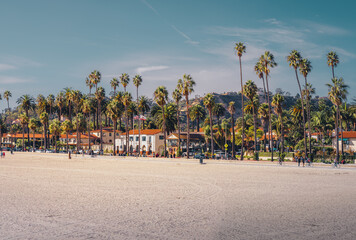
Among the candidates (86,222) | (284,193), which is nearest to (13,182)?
(86,222)

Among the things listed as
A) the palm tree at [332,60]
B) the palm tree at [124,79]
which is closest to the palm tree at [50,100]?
the palm tree at [124,79]

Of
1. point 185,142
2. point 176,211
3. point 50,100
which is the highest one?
point 50,100

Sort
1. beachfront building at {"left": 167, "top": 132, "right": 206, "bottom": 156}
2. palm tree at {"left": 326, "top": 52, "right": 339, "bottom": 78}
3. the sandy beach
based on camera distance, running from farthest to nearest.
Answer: beachfront building at {"left": 167, "top": 132, "right": 206, "bottom": 156} < palm tree at {"left": 326, "top": 52, "right": 339, "bottom": 78} < the sandy beach

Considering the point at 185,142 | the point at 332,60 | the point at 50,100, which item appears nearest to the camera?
the point at 332,60

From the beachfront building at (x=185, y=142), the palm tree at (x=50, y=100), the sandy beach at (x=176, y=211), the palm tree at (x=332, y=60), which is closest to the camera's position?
the sandy beach at (x=176, y=211)

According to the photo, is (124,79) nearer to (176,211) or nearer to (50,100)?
(50,100)

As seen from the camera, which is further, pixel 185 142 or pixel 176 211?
pixel 185 142

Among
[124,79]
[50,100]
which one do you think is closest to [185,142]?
[124,79]

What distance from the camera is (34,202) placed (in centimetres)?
1912

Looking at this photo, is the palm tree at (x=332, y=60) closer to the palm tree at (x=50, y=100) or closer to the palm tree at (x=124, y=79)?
the palm tree at (x=124, y=79)

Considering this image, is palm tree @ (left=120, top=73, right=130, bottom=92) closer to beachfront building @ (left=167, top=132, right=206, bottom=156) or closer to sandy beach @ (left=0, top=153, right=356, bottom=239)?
beachfront building @ (left=167, top=132, right=206, bottom=156)

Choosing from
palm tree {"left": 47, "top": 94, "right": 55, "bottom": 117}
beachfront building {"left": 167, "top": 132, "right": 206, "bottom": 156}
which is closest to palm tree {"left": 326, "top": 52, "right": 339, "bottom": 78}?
beachfront building {"left": 167, "top": 132, "right": 206, "bottom": 156}

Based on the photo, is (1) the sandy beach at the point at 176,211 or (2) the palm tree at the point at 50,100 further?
(2) the palm tree at the point at 50,100

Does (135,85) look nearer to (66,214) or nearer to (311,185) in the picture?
(311,185)
